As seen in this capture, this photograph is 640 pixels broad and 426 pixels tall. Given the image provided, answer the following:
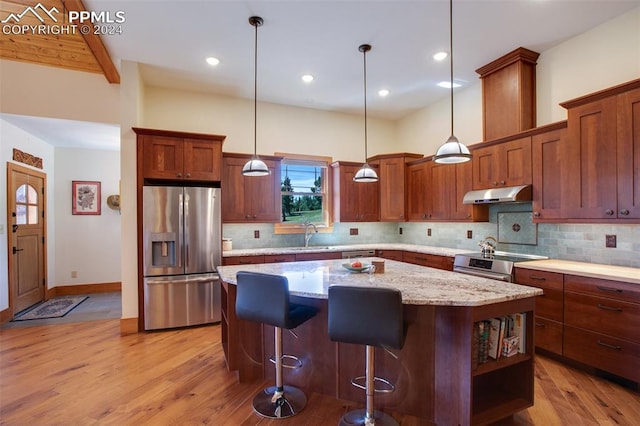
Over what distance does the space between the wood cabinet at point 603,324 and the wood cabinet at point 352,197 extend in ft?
9.53

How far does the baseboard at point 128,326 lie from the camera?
373 centimetres

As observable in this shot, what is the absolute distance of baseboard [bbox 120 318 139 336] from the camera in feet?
12.2

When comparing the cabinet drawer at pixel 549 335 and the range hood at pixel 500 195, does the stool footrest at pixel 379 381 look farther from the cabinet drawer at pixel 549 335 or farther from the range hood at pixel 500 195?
the range hood at pixel 500 195

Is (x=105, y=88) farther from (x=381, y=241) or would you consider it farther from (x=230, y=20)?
(x=381, y=241)

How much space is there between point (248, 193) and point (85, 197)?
3.48 meters

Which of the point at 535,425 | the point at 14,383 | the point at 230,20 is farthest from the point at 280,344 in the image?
the point at 230,20

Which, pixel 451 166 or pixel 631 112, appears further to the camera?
pixel 451 166

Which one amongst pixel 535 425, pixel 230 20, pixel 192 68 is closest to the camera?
pixel 535 425

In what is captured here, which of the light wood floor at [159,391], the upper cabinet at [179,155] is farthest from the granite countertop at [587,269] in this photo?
the upper cabinet at [179,155]

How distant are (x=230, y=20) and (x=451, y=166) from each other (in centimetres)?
325

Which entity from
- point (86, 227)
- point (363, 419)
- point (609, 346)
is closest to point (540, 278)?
point (609, 346)

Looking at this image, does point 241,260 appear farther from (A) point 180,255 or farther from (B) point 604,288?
(B) point 604,288

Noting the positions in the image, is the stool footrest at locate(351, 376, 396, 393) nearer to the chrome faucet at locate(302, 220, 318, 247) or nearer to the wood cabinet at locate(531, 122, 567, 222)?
the wood cabinet at locate(531, 122, 567, 222)

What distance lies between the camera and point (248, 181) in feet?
14.8
